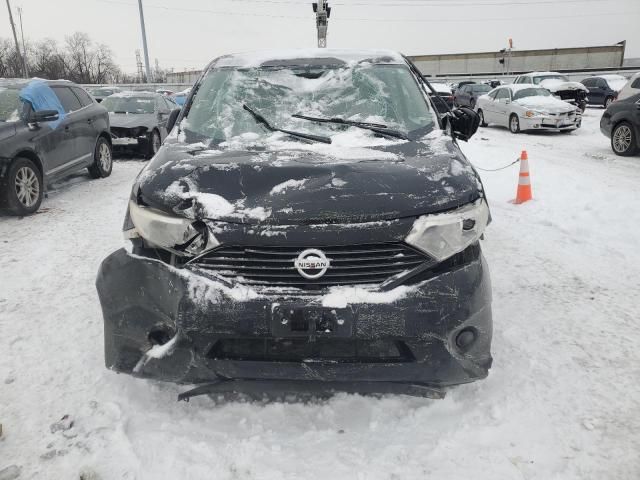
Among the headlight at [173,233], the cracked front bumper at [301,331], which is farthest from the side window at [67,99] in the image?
the cracked front bumper at [301,331]

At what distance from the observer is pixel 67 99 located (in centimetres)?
826

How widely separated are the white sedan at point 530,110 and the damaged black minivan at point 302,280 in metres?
14.7

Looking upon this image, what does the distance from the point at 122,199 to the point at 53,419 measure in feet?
18.5

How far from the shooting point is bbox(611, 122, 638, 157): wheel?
11.2 m

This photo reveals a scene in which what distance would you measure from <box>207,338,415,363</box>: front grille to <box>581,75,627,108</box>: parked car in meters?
27.2

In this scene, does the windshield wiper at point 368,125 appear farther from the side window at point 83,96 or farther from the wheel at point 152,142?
the wheel at point 152,142

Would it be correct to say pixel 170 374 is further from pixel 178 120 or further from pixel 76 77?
pixel 76 77

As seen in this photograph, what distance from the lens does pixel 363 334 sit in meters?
2.16

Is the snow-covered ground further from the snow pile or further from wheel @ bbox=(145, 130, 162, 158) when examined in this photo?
wheel @ bbox=(145, 130, 162, 158)

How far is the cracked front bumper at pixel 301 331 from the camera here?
7.04 feet

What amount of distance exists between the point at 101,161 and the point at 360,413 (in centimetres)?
820

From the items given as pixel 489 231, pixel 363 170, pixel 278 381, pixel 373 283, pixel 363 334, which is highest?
pixel 363 170

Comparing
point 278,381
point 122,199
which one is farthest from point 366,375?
point 122,199

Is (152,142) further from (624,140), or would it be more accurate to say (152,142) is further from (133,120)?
(624,140)
